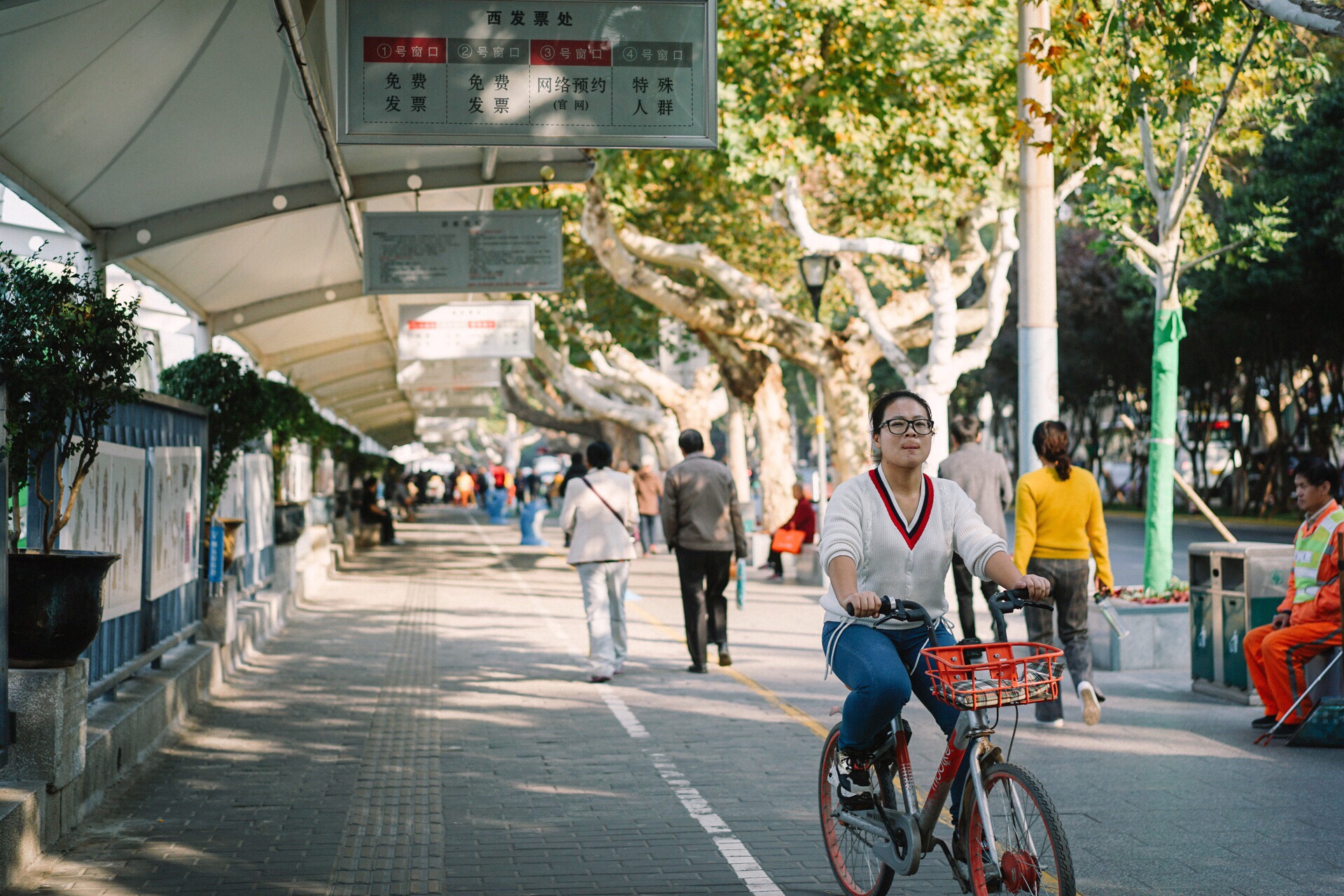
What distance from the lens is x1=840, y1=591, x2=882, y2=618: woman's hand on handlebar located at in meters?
4.38

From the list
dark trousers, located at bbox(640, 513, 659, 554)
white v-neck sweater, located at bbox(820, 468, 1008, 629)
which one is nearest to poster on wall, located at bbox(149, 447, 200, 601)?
white v-neck sweater, located at bbox(820, 468, 1008, 629)

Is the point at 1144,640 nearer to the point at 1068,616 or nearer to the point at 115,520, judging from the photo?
the point at 1068,616

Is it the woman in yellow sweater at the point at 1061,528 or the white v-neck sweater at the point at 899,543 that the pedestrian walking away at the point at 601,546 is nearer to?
Result: the woman in yellow sweater at the point at 1061,528

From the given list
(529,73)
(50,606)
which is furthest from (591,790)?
(529,73)

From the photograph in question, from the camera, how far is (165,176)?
9578 millimetres

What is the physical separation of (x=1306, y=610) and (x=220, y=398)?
810cm

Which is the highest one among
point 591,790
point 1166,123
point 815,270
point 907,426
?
point 1166,123

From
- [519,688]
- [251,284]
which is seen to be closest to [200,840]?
[519,688]

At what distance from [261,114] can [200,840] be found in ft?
15.4

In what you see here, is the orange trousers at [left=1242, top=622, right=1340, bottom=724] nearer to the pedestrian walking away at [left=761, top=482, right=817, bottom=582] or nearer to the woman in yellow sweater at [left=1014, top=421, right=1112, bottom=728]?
the woman in yellow sweater at [left=1014, top=421, right=1112, bottom=728]

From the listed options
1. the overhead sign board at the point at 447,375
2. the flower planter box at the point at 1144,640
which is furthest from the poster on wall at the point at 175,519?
the overhead sign board at the point at 447,375

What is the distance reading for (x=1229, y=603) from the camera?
32.0ft

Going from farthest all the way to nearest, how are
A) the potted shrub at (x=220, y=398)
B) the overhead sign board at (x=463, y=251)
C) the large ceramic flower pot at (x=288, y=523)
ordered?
the large ceramic flower pot at (x=288, y=523) < the overhead sign board at (x=463, y=251) < the potted shrub at (x=220, y=398)

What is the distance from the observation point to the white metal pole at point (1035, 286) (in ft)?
37.9
